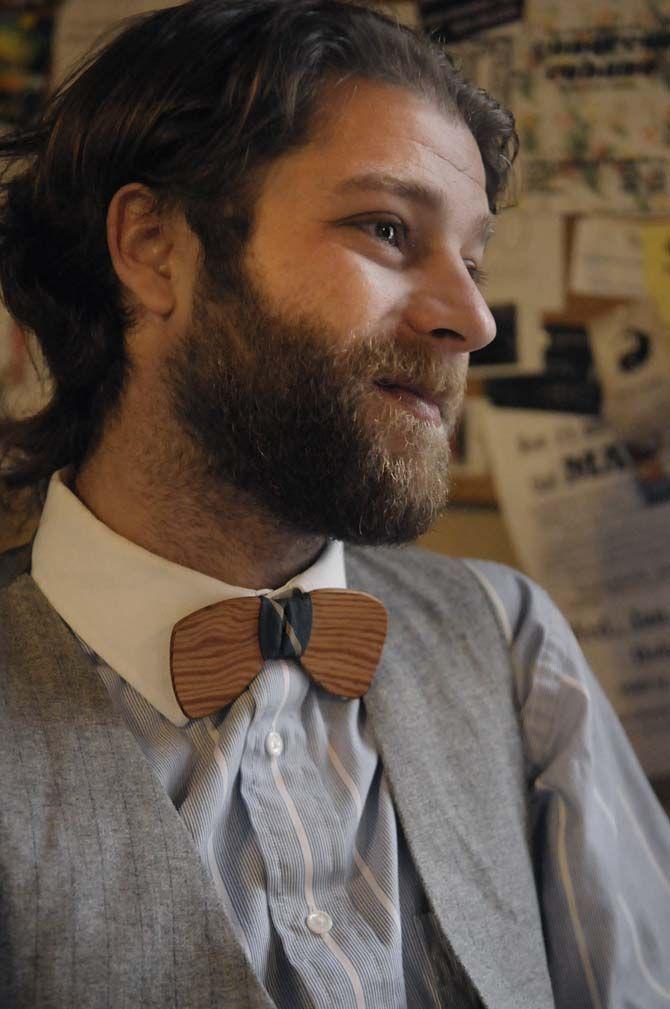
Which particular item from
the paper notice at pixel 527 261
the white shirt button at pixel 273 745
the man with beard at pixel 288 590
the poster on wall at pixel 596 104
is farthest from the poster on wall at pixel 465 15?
the white shirt button at pixel 273 745

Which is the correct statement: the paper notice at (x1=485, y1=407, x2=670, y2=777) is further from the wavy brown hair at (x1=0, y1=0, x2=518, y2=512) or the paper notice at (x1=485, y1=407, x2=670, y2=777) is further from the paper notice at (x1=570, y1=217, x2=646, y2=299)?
the wavy brown hair at (x1=0, y1=0, x2=518, y2=512)

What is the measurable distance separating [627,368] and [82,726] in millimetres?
883

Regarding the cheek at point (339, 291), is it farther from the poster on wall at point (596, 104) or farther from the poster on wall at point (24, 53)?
the poster on wall at point (24, 53)

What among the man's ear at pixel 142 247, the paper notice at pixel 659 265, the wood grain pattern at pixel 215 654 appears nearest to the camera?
the wood grain pattern at pixel 215 654

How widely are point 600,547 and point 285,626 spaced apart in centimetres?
59

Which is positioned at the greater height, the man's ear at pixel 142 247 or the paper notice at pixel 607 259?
the man's ear at pixel 142 247

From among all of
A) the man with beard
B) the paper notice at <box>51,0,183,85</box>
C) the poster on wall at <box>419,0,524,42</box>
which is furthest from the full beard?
the paper notice at <box>51,0,183,85</box>

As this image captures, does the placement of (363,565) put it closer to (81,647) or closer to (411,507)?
(411,507)

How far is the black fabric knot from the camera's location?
0.91 metres

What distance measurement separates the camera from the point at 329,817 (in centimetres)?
88

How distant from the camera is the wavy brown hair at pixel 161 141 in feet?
3.04

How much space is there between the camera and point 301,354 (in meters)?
0.89

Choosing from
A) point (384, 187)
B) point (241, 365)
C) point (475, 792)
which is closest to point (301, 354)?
point (241, 365)

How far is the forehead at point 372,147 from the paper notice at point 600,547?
499 millimetres
